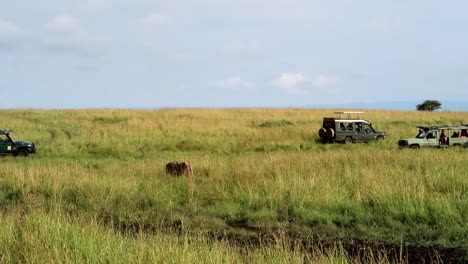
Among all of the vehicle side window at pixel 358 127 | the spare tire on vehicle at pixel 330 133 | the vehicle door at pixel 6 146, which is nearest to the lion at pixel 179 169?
the vehicle door at pixel 6 146

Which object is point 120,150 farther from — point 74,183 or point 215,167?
point 74,183

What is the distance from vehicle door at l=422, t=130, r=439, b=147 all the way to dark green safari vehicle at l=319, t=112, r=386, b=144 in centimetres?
483

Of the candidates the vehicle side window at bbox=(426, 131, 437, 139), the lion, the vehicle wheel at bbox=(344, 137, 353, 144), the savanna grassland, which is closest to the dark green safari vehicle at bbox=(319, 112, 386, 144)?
the vehicle wheel at bbox=(344, 137, 353, 144)

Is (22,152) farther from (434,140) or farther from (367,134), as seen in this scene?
(434,140)

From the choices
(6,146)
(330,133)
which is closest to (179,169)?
(6,146)

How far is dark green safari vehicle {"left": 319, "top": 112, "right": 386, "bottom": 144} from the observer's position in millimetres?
25828

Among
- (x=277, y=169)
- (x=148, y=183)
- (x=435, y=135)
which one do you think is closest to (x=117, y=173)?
(x=148, y=183)

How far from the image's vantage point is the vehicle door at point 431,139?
21.6 meters

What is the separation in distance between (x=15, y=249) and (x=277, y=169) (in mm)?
7748

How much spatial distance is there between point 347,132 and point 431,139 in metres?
5.15

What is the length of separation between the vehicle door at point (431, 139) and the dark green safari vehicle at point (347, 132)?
4831 millimetres

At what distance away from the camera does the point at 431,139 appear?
71.4ft

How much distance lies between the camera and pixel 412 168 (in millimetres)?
13000

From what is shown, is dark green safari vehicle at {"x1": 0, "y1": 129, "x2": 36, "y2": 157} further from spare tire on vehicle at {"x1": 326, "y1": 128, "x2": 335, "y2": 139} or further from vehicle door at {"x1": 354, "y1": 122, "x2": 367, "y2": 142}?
vehicle door at {"x1": 354, "y1": 122, "x2": 367, "y2": 142}
